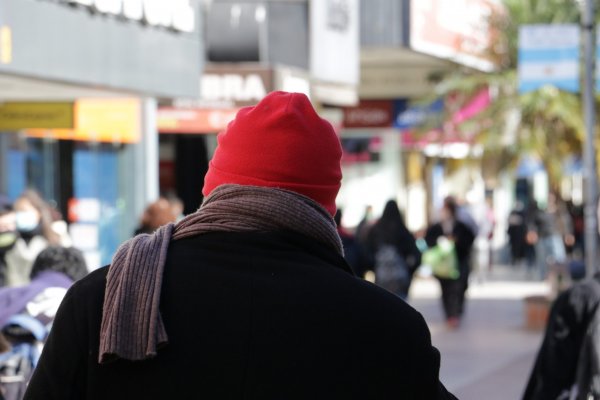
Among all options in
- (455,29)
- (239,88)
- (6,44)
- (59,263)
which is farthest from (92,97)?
(455,29)

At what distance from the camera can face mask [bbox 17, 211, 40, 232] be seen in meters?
11.4

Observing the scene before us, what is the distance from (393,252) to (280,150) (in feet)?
45.2

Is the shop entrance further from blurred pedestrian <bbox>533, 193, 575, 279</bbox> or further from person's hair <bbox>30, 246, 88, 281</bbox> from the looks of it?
person's hair <bbox>30, 246, 88, 281</bbox>

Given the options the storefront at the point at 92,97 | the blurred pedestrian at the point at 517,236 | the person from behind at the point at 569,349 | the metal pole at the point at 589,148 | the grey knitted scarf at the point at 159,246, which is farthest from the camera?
the blurred pedestrian at the point at 517,236

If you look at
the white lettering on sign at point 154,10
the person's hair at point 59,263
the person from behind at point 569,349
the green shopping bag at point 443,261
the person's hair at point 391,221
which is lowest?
the green shopping bag at point 443,261

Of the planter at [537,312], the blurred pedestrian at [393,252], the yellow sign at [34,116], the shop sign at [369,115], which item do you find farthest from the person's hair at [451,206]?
the shop sign at [369,115]

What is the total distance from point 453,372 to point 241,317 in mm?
11052

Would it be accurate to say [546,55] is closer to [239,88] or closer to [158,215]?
[239,88]

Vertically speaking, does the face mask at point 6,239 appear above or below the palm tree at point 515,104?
below

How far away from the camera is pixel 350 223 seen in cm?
3180

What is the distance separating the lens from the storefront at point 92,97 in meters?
12.7

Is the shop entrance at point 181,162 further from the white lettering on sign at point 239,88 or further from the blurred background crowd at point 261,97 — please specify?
the white lettering on sign at point 239,88

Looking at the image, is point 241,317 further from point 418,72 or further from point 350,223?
point 350,223

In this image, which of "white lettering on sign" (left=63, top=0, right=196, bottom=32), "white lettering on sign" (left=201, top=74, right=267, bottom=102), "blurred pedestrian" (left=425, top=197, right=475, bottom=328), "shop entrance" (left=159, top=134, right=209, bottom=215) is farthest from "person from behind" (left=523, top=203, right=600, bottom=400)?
"shop entrance" (left=159, top=134, right=209, bottom=215)
